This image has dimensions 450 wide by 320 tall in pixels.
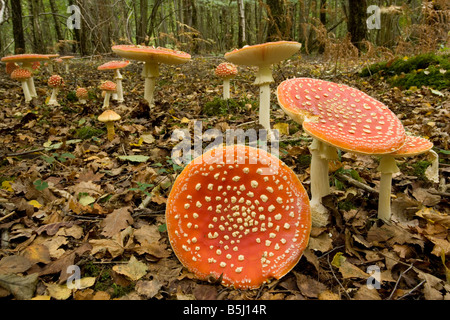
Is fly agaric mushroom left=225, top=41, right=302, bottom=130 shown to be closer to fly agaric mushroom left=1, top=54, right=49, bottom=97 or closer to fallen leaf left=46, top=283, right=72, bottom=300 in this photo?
fallen leaf left=46, top=283, right=72, bottom=300

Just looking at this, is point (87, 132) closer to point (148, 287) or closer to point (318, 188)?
point (148, 287)

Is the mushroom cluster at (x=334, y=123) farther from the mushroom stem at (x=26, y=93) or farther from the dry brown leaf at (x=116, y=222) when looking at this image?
the mushroom stem at (x=26, y=93)

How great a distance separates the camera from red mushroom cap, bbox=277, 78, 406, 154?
201 centimetres

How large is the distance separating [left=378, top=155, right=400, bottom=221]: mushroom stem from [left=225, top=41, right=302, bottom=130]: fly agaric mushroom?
1.91 meters

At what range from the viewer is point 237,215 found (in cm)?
241

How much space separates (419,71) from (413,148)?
617 cm

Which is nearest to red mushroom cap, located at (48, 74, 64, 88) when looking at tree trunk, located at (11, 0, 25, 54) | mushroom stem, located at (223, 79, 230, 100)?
mushroom stem, located at (223, 79, 230, 100)

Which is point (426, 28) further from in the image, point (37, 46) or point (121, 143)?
point (37, 46)

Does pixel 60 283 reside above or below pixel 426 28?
below

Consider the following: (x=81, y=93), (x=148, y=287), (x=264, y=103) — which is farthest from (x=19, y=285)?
(x=81, y=93)

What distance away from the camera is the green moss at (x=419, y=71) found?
21.7ft
